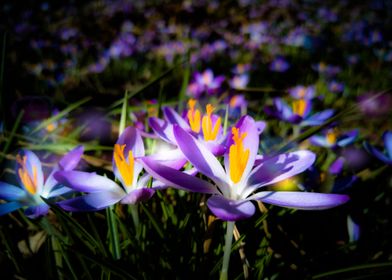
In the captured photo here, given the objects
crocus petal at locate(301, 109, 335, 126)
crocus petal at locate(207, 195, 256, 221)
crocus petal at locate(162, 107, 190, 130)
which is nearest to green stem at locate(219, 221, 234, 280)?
crocus petal at locate(207, 195, 256, 221)

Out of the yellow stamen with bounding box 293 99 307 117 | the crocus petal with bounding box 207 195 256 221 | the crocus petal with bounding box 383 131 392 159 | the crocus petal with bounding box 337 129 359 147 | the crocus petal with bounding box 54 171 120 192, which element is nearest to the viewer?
the crocus petal with bounding box 207 195 256 221

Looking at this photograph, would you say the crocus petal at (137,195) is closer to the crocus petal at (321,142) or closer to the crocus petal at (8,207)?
the crocus petal at (8,207)

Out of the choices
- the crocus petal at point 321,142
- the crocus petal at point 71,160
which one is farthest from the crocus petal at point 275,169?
the crocus petal at point 321,142

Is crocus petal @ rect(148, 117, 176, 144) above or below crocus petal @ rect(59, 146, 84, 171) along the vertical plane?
above

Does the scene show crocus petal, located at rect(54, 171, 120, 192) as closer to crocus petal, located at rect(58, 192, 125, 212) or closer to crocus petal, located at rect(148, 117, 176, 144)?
crocus petal, located at rect(58, 192, 125, 212)

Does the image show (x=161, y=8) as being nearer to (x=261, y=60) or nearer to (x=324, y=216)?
(x=261, y=60)
